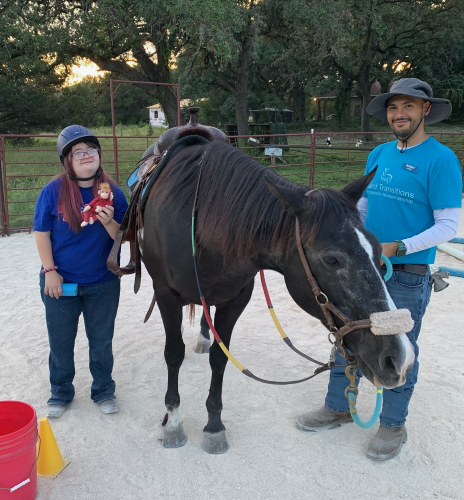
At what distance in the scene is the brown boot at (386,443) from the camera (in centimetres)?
217

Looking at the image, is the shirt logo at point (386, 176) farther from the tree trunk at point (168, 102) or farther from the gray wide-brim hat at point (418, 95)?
the tree trunk at point (168, 102)

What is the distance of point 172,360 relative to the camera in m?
2.42

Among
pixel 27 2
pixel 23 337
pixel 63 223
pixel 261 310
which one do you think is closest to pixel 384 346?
pixel 63 223

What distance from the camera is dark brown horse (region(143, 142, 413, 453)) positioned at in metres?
1.51

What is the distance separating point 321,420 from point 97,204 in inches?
69.8

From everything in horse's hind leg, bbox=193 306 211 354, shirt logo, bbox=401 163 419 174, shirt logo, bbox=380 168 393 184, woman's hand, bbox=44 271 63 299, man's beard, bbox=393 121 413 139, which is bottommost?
horse's hind leg, bbox=193 306 211 354

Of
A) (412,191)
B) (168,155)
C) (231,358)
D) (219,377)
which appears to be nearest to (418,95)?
(412,191)

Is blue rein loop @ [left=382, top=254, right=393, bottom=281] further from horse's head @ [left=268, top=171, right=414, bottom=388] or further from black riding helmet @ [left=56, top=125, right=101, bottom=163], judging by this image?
black riding helmet @ [left=56, top=125, right=101, bottom=163]

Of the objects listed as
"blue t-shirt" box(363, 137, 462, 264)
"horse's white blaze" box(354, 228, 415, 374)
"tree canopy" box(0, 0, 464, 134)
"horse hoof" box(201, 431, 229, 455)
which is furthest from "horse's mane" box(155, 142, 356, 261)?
"tree canopy" box(0, 0, 464, 134)

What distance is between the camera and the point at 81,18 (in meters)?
11.2

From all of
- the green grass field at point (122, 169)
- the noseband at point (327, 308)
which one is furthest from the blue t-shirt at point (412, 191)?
the green grass field at point (122, 169)

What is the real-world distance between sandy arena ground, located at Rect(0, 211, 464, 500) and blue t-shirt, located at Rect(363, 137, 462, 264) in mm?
1064

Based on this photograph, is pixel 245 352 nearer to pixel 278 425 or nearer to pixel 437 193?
pixel 278 425

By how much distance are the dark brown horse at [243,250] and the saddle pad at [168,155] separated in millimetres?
38
